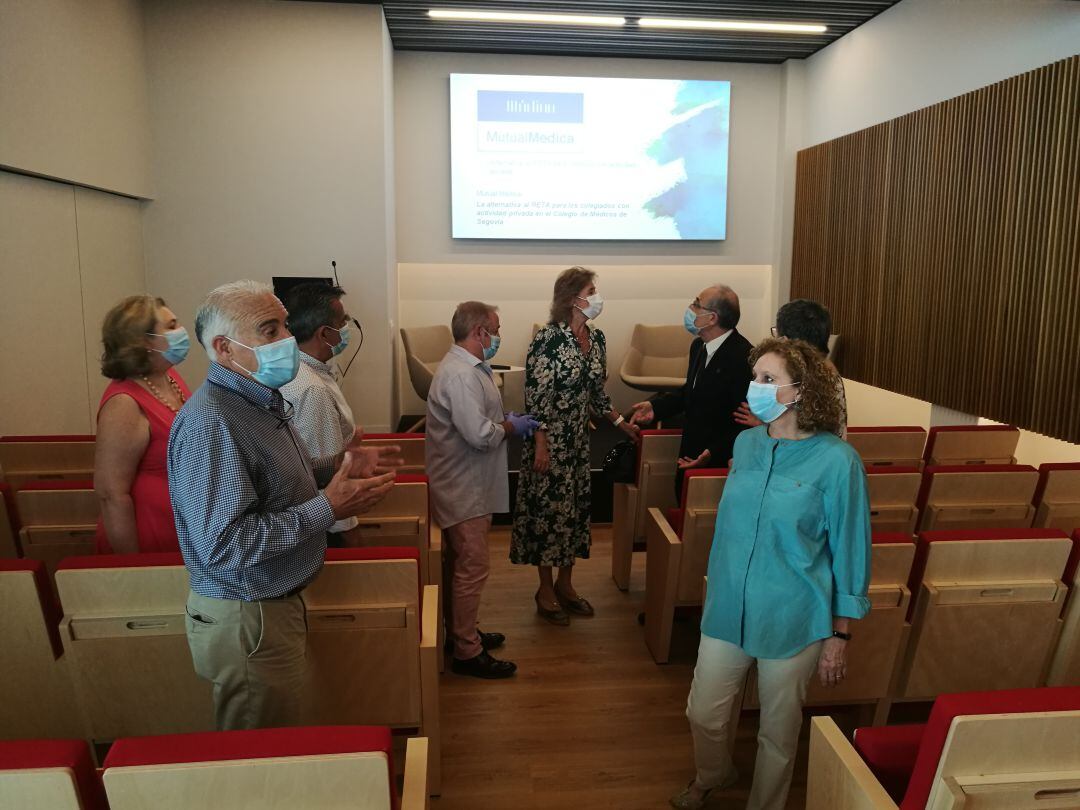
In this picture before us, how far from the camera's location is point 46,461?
136 inches

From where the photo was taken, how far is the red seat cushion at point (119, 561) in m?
2.02

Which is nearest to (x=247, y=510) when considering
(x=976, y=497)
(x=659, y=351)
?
(x=976, y=497)

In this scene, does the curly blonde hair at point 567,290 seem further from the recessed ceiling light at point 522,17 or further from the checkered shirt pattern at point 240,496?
the recessed ceiling light at point 522,17

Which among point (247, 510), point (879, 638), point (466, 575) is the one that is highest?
point (247, 510)

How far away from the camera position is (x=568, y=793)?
8.98 ft

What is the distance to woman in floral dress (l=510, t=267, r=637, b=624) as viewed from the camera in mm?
3857

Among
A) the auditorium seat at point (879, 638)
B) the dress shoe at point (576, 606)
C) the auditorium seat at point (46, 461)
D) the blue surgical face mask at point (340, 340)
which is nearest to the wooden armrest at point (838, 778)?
the auditorium seat at point (879, 638)

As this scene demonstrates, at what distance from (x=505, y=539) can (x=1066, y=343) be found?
147 inches

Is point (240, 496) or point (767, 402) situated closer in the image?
point (240, 496)

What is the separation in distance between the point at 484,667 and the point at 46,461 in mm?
2192

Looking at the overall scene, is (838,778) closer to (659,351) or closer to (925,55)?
(925,55)

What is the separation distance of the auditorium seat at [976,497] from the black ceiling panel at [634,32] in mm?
4388

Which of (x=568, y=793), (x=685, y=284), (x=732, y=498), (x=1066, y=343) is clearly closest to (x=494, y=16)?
(x=685, y=284)

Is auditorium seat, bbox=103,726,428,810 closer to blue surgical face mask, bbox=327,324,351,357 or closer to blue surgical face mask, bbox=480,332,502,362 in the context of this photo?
blue surgical face mask, bbox=327,324,351,357
